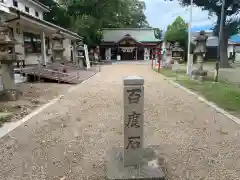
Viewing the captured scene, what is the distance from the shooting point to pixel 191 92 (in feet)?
31.9

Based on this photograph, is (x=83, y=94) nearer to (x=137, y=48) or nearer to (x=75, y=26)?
(x=75, y=26)

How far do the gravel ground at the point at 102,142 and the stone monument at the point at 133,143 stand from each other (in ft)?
0.78

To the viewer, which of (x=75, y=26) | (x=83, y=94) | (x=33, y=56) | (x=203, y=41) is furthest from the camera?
(x=75, y=26)

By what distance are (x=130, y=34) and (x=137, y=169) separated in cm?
4117

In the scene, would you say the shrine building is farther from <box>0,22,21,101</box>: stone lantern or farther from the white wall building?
<box>0,22,21,101</box>: stone lantern

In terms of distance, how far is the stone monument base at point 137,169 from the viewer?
3098mm

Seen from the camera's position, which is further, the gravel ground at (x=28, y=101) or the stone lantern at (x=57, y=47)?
the stone lantern at (x=57, y=47)

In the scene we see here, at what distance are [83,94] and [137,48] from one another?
32.8 metres

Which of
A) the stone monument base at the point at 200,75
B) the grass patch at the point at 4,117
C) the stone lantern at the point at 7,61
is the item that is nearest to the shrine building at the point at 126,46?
the stone monument base at the point at 200,75

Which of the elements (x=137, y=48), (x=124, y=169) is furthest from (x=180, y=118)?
(x=137, y=48)

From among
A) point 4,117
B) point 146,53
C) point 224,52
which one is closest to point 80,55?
point 224,52

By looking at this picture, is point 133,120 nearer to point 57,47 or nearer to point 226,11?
point 57,47

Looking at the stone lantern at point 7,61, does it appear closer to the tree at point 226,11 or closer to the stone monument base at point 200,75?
the stone monument base at point 200,75

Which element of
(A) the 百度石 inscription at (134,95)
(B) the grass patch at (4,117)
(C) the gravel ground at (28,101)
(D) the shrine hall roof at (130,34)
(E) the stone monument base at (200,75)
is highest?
(D) the shrine hall roof at (130,34)
